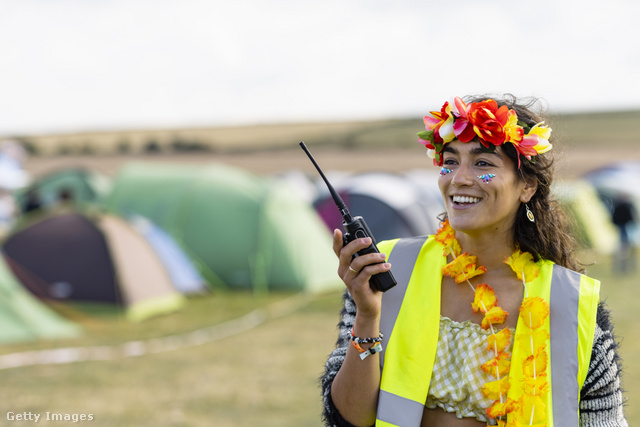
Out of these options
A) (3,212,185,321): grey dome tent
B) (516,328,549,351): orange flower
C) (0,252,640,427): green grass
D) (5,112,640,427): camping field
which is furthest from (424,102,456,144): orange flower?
(3,212,185,321): grey dome tent

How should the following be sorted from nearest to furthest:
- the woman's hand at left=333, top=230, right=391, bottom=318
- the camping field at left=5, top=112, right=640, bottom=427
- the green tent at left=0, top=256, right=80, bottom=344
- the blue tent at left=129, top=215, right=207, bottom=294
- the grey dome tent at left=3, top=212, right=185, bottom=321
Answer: the woman's hand at left=333, top=230, right=391, bottom=318 → the camping field at left=5, top=112, right=640, bottom=427 → the green tent at left=0, top=256, right=80, bottom=344 → the grey dome tent at left=3, top=212, right=185, bottom=321 → the blue tent at left=129, top=215, right=207, bottom=294

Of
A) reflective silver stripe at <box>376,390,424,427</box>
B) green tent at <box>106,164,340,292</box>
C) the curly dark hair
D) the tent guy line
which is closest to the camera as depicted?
reflective silver stripe at <box>376,390,424,427</box>

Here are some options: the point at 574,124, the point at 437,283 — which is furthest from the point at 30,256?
the point at 574,124

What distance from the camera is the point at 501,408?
2113 mm

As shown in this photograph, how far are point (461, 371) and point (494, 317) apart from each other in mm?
187

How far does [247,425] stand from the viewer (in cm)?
578

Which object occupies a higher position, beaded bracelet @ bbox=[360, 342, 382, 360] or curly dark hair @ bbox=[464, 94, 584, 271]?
curly dark hair @ bbox=[464, 94, 584, 271]

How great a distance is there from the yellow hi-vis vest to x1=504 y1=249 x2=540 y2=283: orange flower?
0.08 ft

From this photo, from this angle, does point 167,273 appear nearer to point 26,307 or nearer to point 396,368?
point 26,307

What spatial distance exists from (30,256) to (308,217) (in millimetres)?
4587

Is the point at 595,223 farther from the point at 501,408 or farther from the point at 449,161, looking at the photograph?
the point at 501,408

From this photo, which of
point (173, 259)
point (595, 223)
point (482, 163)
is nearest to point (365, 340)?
point (482, 163)

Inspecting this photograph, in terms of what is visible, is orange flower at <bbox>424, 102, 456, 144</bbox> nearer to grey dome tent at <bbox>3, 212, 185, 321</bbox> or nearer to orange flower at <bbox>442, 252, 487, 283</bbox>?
orange flower at <bbox>442, 252, 487, 283</bbox>

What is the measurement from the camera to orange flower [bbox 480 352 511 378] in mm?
2154
